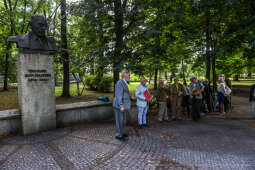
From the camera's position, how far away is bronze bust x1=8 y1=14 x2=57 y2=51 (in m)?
5.35

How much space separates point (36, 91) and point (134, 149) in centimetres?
347

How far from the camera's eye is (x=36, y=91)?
551 centimetres

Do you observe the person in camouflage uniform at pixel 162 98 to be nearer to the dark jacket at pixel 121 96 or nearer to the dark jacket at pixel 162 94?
the dark jacket at pixel 162 94

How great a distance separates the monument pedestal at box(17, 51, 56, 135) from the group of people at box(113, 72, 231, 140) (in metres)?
2.37

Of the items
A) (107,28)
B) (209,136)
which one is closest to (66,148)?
(209,136)

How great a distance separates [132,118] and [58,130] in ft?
9.12

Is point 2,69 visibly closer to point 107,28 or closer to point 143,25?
point 107,28

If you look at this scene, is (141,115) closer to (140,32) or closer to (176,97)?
(176,97)

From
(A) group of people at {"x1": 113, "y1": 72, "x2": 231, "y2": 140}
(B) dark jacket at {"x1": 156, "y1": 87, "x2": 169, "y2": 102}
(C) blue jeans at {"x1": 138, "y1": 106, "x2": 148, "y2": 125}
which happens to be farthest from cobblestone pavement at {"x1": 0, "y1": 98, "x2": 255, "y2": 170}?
(B) dark jacket at {"x1": 156, "y1": 87, "x2": 169, "y2": 102}

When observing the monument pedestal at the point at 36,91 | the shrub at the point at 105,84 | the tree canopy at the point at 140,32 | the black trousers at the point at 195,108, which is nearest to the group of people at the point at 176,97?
the black trousers at the point at 195,108

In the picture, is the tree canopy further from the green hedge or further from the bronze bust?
the green hedge

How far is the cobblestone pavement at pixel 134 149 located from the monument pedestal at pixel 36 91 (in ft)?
1.32

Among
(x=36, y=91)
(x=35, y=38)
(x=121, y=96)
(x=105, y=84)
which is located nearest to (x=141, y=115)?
(x=121, y=96)

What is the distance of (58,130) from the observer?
5.80 metres
